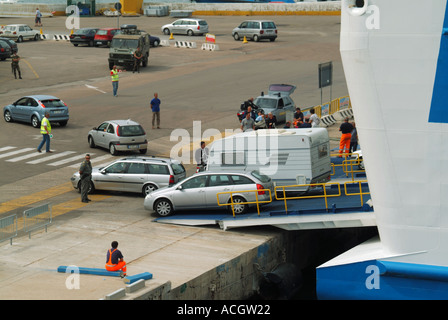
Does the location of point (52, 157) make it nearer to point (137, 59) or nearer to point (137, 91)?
point (137, 91)

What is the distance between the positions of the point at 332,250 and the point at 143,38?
88.7 ft

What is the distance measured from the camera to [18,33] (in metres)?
60.5

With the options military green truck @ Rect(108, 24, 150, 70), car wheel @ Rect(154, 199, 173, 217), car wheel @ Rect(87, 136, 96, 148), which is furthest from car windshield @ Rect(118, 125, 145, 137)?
military green truck @ Rect(108, 24, 150, 70)

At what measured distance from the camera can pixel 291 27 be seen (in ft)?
224

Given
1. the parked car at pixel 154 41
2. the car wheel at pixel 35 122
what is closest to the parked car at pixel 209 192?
the car wheel at pixel 35 122

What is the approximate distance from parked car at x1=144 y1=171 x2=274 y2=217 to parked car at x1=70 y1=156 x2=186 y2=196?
6.35ft

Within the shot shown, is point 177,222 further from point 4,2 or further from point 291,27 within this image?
point 4,2

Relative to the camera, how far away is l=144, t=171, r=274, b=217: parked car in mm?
20578

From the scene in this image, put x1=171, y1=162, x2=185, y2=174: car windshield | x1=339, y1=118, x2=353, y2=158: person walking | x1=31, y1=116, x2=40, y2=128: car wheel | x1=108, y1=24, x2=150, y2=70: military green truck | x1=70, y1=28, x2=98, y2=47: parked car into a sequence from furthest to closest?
x1=70, y1=28, x2=98, y2=47: parked car
x1=108, y1=24, x2=150, y2=70: military green truck
x1=31, y1=116, x2=40, y2=128: car wheel
x1=339, y1=118, x2=353, y2=158: person walking
x1=171, y1=162, x2=185, y2=174: car windshield

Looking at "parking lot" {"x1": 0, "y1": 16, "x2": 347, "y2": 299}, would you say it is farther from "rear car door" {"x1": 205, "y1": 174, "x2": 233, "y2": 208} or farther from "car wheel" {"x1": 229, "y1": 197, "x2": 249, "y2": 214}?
"car wheel" {"x1": 229, "y1": 197, "x2": 249, "y2": 214}

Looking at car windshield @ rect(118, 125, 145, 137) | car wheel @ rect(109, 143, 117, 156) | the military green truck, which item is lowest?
car wheel @ rect(109, 143, 117, 156)

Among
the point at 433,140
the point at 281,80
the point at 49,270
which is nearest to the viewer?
the point at 433,140
